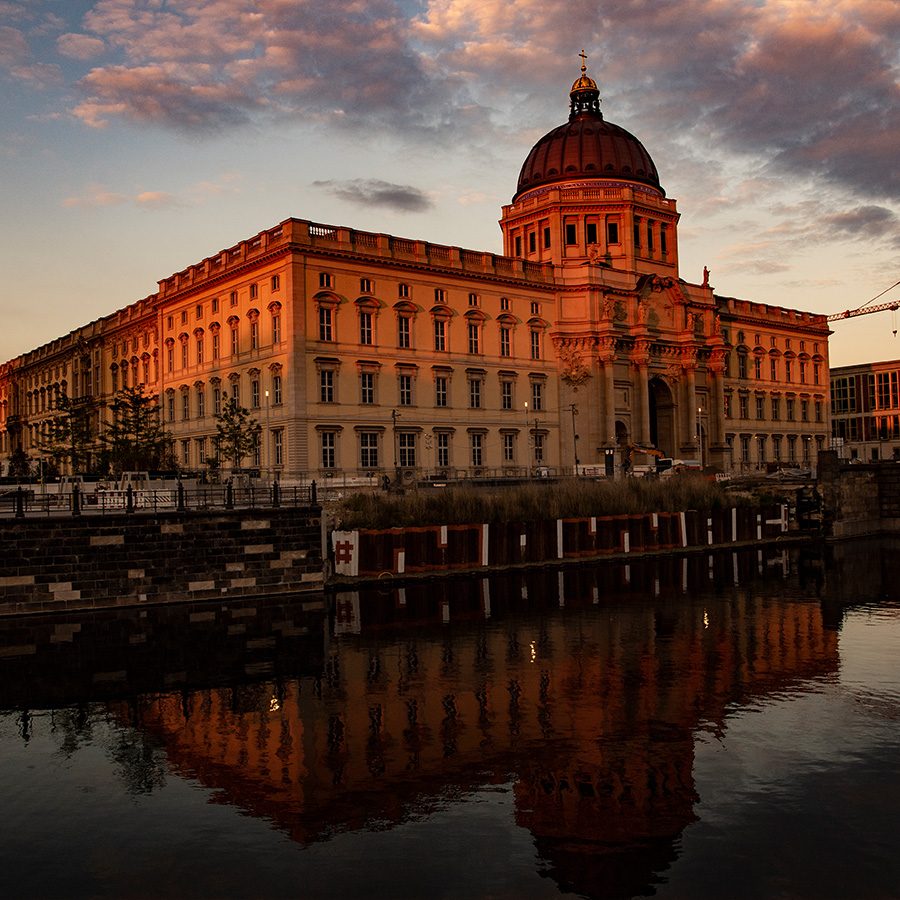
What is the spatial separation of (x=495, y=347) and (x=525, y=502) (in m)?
29.9

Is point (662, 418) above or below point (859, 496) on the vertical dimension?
above

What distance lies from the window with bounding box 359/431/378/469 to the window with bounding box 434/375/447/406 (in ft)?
21.2

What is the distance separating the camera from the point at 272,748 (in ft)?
61.1

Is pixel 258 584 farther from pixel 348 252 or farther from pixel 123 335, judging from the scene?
pixel 123 335

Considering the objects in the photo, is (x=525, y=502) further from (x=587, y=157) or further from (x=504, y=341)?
(x=587, y=157)

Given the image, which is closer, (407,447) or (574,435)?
(407,447)

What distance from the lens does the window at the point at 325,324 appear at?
6562cm

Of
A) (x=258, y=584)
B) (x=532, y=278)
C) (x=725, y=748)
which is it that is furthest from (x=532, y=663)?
(x=532, y=278)

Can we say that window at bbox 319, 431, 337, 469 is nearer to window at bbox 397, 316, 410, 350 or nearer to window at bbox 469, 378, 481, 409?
window at bbox 397, 316, 410, 350

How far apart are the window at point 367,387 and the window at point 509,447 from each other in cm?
1316

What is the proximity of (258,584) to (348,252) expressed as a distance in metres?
35.5

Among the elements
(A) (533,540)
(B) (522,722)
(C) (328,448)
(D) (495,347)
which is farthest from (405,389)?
(B) (522,722)

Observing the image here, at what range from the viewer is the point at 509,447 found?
76.9 meters

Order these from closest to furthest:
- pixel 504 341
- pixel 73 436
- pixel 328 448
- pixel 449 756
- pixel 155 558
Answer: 1. pixel 449 756
2. pixel 155 558
3. pixel 328 448
4. pixel 504 341
5. pixel 73 436
